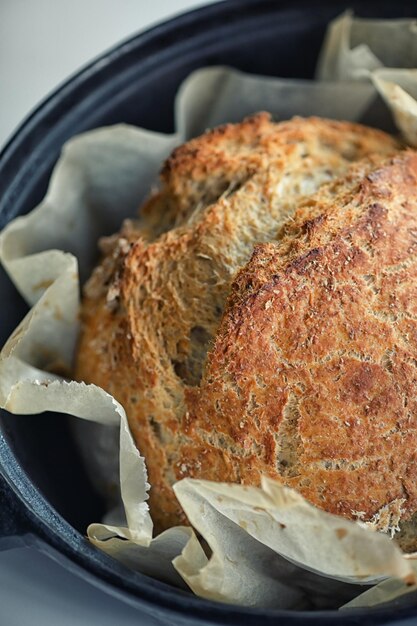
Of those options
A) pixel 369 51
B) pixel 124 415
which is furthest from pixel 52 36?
pixel 124 415

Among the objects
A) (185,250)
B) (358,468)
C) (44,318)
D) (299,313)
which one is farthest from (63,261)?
(358,468)

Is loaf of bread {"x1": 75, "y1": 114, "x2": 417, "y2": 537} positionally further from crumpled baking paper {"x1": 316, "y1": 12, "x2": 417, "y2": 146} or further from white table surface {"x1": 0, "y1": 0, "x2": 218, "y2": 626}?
white table surface {"x1": 0, "y1": 0, "x2": 218, "y2": 626}

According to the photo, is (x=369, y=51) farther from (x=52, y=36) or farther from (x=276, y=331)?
(x=52, y=36)

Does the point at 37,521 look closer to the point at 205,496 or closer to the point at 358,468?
the point at 205,496

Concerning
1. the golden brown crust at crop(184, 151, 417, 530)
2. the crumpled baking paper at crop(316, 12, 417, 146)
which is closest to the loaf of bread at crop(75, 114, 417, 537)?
the golden brown crust at crop(184, 151, 417, 530)

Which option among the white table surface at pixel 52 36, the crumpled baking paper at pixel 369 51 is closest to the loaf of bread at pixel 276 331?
the crumpled baking paper at pixel 369 51

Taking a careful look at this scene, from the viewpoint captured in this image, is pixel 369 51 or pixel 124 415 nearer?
pixel 124 415
